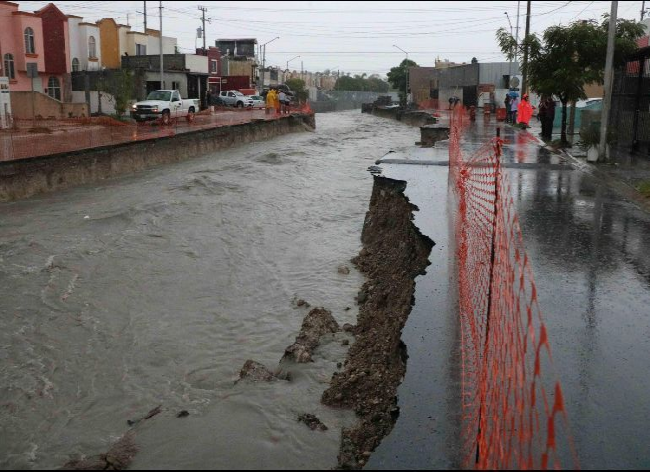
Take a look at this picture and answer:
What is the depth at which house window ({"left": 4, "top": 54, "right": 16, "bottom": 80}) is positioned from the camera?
40469mm

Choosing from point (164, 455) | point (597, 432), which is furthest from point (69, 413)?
point (597, 432)

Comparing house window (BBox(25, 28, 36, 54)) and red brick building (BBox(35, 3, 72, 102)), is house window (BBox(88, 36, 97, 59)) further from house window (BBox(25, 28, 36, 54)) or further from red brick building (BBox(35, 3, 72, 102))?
house window (BBox(25, 28, 36, 54))

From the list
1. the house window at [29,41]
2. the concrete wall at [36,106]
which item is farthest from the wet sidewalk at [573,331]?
the house window at [29,41]

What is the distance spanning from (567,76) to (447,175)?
804 cm

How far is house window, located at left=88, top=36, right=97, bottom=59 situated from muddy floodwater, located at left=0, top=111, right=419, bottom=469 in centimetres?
3659

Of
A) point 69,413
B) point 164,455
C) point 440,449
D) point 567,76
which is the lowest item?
point 69,413

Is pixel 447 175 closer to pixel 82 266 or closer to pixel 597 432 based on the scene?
pixel 82 266

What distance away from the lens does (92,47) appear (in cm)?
5297

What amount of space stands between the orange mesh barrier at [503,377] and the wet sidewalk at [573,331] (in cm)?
10

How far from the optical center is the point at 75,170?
65.9 ft

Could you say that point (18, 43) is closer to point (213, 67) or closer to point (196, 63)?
point (196, 63)

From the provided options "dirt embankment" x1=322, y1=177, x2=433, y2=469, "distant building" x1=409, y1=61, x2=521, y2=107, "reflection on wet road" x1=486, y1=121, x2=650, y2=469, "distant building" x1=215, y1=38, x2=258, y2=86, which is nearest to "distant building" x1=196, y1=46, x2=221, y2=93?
"distant building" x1=215, y1=38, x2=258, y2=86

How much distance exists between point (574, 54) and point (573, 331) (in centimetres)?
1814

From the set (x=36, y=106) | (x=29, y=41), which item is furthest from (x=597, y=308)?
(x=29, y=41)
